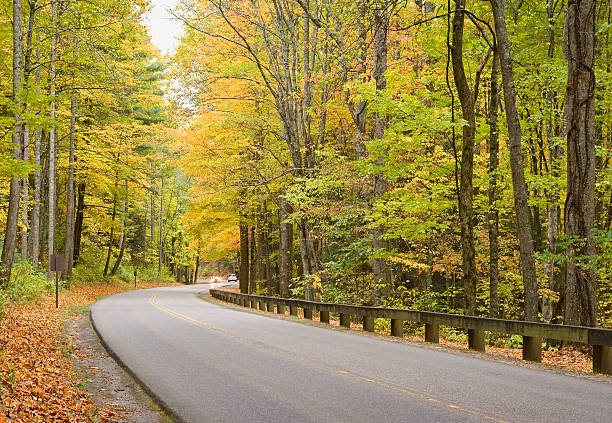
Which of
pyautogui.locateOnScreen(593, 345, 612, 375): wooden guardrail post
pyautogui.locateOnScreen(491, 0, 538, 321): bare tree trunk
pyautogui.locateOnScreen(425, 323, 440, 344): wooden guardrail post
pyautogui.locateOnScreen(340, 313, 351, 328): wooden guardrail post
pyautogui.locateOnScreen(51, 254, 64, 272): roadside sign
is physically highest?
pyautogui.locateOnScreen(491, 0, 538, 321): bare tree trunk

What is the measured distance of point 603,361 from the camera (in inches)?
332

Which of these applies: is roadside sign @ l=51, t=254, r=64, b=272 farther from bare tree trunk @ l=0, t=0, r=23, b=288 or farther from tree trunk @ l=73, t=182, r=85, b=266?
tree trunk @ l=73, t=182, r=85, b=266

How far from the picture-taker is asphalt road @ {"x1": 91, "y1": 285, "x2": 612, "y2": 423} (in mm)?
5871

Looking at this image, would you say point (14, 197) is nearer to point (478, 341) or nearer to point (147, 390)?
point (147, 390)

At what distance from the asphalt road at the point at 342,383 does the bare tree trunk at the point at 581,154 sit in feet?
9.74

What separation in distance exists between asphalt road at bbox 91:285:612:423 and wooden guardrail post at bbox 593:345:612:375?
85 cm

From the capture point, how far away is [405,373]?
8.07 m

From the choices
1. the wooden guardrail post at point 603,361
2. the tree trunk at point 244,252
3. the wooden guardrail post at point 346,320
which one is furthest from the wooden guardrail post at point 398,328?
the tree trunk at point 244,252

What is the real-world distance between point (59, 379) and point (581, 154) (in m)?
10.9

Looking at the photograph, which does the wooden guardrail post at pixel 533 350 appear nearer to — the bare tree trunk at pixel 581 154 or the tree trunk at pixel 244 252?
the bare tree trunk at pixel 581 154

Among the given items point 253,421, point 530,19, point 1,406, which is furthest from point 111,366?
point 530,19

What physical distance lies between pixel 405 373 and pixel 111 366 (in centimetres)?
557

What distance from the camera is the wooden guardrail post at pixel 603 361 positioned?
8398 millimetres

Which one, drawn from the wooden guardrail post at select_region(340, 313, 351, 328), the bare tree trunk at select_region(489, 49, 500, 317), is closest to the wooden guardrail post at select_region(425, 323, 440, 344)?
the bare tree trunk at select_region(489, 49, 500, 317)
